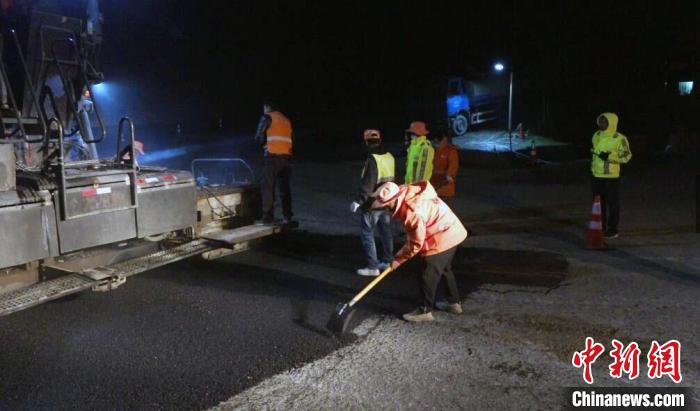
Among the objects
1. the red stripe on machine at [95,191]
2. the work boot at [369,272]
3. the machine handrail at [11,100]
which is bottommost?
the work boot at [369,272]

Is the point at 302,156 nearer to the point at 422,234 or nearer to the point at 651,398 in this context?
the point at 422,234

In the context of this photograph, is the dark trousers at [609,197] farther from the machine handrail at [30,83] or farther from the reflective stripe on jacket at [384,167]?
the machine handrail at [30,83]

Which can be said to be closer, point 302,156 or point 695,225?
point 695,225

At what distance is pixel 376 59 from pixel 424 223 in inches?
1626

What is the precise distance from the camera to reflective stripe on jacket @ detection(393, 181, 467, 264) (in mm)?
5367

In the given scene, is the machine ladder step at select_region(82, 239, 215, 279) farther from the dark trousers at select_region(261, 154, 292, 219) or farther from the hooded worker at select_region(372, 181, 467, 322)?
the hooded worker at select_region(372, 181, 467, 322)

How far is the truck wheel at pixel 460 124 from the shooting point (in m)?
25.5

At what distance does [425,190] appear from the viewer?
5523mm

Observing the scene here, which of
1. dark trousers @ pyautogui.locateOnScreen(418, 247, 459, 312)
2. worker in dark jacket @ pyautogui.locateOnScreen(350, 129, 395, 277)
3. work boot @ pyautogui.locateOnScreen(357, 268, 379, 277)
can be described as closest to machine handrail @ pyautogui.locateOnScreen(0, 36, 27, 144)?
worker in dark jacket @ pyautogui.locateOnScreen(350, 129, 395, 277)

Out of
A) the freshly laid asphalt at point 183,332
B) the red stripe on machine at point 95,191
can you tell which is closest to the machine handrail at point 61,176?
the red stripe on machine at point 95,191

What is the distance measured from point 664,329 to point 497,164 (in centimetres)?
1410

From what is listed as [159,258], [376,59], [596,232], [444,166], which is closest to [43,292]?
[159,258]

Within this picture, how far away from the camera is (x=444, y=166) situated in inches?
345

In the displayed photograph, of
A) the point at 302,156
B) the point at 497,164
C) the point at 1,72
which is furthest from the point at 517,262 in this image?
the point at 302,156
